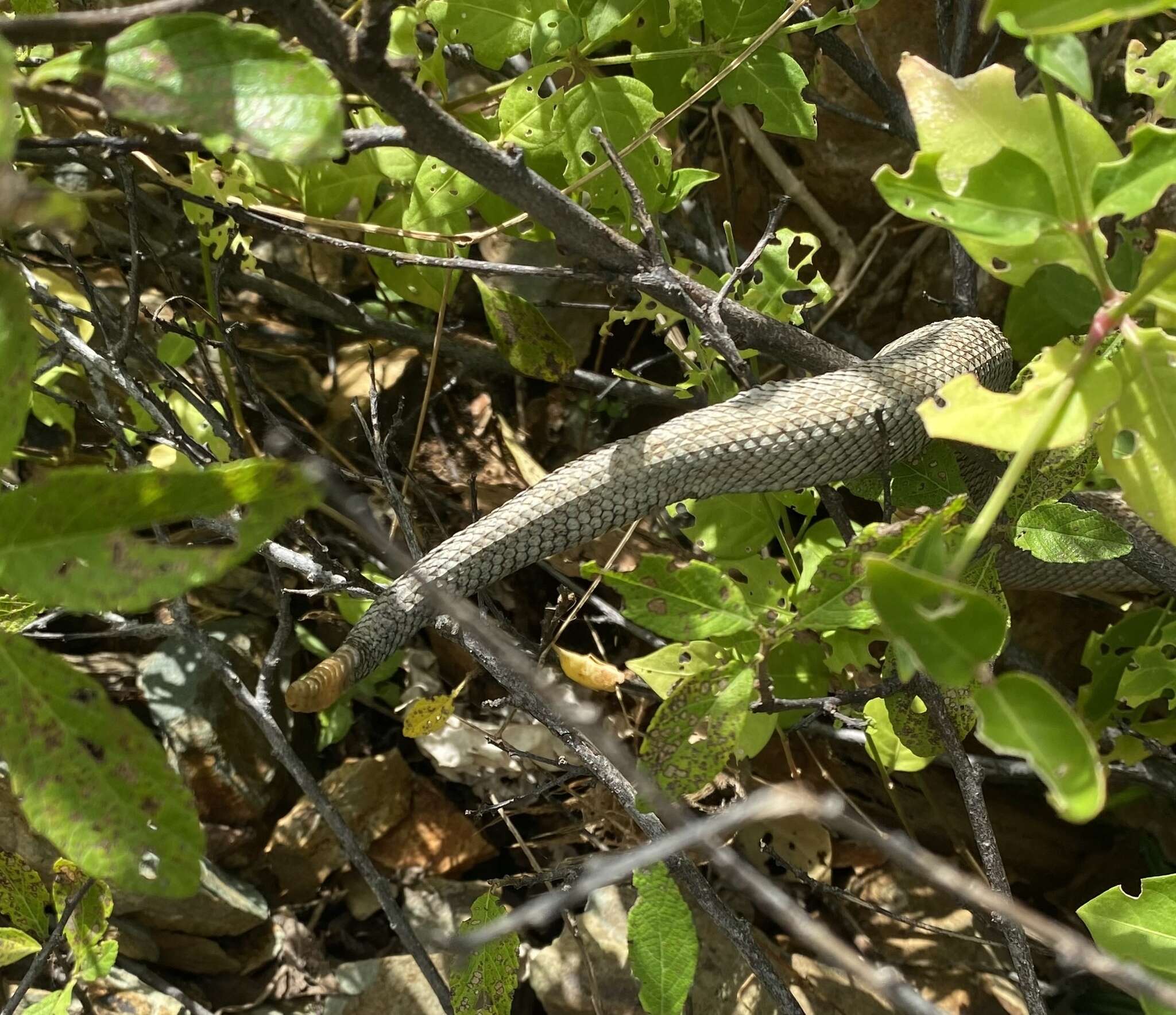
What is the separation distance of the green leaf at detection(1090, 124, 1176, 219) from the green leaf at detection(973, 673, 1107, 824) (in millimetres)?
496

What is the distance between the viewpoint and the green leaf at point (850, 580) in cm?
120

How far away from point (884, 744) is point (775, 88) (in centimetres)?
132

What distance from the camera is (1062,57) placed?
34.6 inches

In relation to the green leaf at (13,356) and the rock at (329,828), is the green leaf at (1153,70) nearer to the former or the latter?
the green leaf at (13,356)

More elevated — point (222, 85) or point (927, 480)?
point (222, 85)

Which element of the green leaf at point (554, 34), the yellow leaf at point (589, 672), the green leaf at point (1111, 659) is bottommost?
the green leaf at point (1111, 659)

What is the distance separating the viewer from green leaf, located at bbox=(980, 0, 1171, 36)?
833 millimetres

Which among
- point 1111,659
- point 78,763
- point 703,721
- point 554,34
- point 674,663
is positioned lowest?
point 1111,659

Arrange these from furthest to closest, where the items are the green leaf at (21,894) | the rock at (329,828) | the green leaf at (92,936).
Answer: the rock at (329,828) → the green leaf at (21,894) → the green leaf at (92,936)

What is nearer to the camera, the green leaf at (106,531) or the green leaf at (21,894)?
the green leaf at (106,531)

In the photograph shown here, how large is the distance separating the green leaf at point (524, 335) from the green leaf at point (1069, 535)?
1049 millimetres

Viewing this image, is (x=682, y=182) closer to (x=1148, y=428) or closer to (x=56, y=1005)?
(x=1148, y=428)

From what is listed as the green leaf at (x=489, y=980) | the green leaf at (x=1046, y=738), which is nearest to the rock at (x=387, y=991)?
the green leaf at (x=489, y=980)

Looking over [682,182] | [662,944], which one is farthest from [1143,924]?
[682,182]
